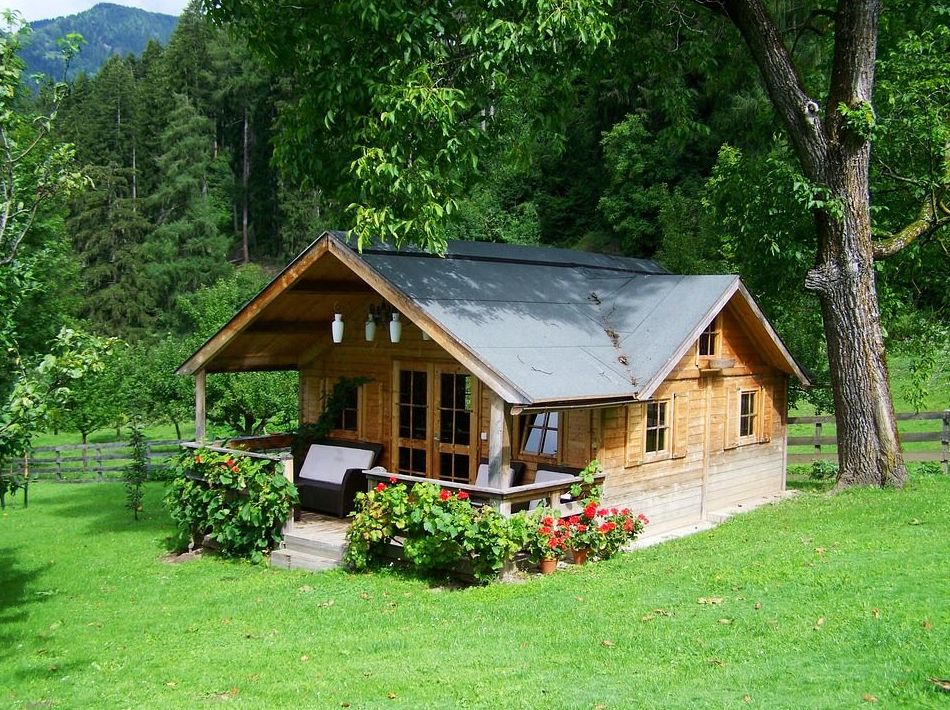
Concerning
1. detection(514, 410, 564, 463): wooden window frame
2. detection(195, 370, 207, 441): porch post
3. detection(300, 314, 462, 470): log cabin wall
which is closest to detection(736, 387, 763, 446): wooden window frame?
detection(514, 410, 564, 463): wooden window frame

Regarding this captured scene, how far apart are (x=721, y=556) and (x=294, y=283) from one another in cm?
664

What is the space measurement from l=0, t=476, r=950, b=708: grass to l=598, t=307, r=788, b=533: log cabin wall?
3.60 feet

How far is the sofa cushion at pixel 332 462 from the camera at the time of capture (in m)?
13.9

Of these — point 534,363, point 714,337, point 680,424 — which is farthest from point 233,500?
point 714,337

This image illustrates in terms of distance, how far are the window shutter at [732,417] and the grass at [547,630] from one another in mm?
2498

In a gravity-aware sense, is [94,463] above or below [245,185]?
below

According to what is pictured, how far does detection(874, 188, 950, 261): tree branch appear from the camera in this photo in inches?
554

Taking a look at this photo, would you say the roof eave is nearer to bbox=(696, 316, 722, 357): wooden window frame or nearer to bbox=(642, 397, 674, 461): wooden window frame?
bbox=(642, 397, 674, 461): wooden window frame

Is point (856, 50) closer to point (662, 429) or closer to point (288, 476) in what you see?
point (662, 429)

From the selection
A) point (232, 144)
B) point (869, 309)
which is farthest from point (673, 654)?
point (232, 144)

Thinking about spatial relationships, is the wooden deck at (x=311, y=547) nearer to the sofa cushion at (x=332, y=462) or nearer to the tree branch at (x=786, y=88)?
the sofa cushion at (x=332, y=462)

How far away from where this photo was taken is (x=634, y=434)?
12.6 metres

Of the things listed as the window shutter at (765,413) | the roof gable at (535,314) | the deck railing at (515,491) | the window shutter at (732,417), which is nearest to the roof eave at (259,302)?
the roof gable at (535,314)

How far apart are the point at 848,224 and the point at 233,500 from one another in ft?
32.7
